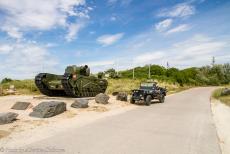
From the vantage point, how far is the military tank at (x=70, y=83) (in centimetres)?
2075

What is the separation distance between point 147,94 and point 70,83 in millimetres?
5811

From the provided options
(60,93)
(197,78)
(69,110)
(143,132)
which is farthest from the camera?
(197,78)

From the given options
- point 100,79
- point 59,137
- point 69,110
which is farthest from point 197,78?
point 59,137

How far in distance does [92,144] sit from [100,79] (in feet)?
56.0

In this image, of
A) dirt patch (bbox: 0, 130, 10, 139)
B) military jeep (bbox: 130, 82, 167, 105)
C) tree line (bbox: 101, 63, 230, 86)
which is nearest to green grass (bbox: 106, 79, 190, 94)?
military jeep (bbox: 130, 82, 167, 105)

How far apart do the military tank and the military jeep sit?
4077mm

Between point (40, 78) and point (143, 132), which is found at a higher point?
point (40, 78)

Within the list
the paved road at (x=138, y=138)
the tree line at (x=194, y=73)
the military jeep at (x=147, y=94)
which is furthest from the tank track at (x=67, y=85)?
the tree line at (x=194, y=73)

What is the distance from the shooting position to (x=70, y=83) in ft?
67.4

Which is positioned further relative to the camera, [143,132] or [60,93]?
[60,93]

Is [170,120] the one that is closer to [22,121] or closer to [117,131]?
[117,131]

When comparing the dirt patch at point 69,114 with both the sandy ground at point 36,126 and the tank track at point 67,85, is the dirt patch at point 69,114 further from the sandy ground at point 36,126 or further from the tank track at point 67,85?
the tank track at point 67,85

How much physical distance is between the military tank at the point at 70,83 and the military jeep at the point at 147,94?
408 centimetres

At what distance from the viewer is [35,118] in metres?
12.9
